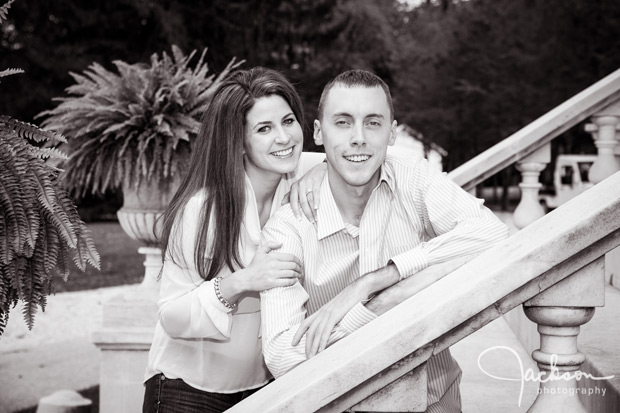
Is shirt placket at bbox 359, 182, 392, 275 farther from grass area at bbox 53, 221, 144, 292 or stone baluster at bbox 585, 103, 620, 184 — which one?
grass area at bbox 53, 221, 144, 292

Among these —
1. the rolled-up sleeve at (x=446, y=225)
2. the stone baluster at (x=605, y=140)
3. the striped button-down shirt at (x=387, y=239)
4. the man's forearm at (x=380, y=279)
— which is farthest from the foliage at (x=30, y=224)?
the stone baluster at (x=605, y=140)

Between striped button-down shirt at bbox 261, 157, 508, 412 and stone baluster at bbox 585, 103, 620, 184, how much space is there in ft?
10.2

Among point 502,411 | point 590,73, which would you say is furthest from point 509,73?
point 502,411

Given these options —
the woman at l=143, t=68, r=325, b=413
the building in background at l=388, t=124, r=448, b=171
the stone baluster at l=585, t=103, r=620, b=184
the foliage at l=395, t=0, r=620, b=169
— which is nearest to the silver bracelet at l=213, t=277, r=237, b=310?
the woman at l=143, t=68, r=325, b=413

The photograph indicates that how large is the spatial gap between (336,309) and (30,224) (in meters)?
1.16

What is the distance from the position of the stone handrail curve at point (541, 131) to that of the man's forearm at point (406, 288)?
3248 millimetres

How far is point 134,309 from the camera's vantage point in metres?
4.79

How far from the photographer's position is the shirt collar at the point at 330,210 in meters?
2.85

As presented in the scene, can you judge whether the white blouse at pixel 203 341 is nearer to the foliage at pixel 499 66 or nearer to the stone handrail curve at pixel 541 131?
the stone handrail curve at pixel 541 131

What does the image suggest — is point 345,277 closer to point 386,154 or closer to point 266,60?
point 386,154

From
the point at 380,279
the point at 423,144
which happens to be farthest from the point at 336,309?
the point at 423,144

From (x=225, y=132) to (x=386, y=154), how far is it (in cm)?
73

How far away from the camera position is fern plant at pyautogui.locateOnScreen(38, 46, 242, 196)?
4.65m

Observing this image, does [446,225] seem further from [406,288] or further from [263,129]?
[263,129]
